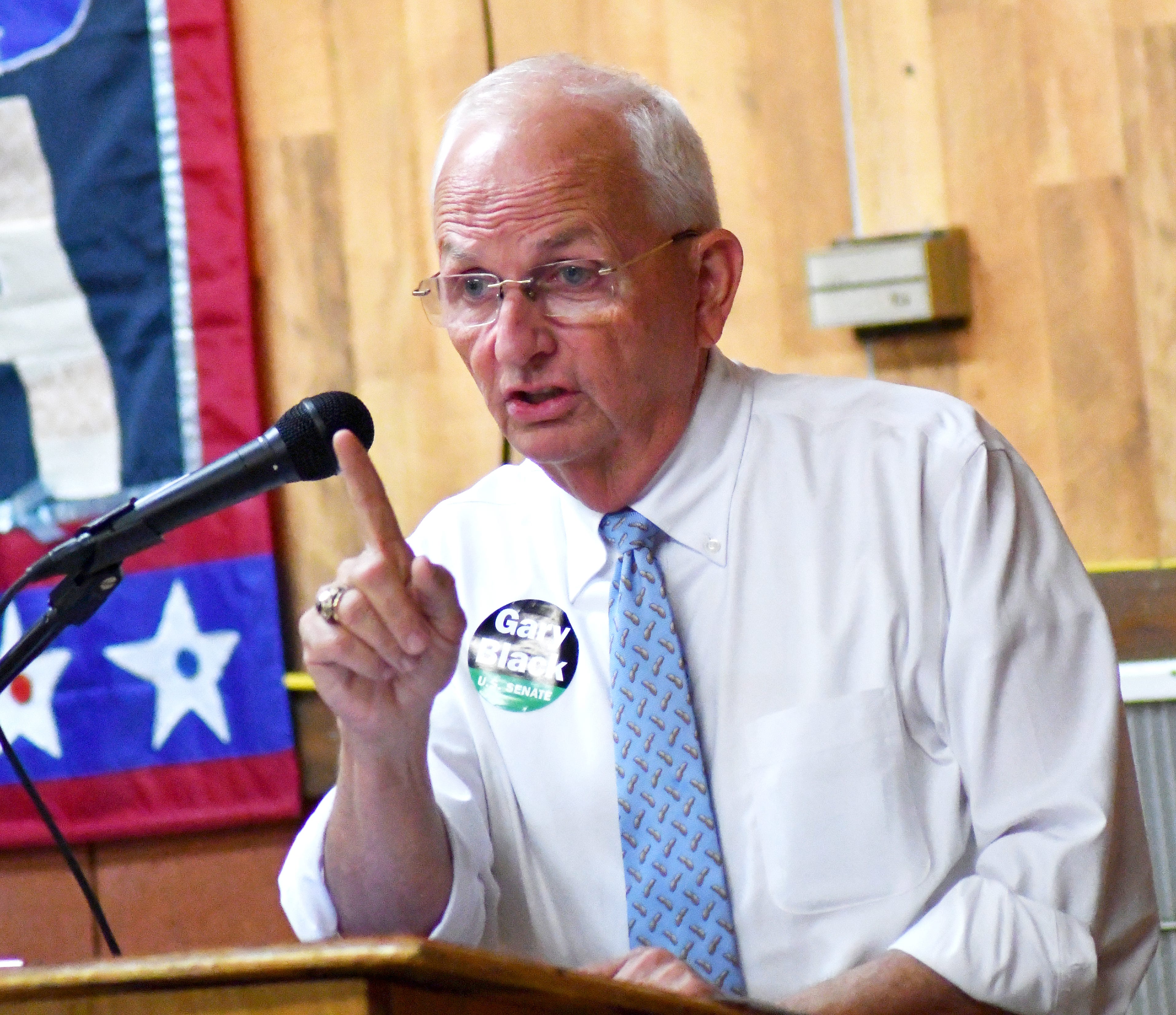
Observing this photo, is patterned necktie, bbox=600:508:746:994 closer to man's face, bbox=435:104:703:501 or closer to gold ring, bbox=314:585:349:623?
man's face, bbox=435:104:703:501

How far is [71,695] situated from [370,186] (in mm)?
1081

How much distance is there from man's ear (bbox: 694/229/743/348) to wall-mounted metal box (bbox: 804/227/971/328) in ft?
2.20

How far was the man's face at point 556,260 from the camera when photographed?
5.03ft

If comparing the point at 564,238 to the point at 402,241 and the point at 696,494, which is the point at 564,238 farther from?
the point at 402,241

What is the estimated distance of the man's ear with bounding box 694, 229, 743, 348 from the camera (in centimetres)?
167

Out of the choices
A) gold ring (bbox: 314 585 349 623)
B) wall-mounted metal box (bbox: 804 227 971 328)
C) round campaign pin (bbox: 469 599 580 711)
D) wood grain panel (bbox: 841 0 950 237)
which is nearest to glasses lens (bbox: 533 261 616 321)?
round campaign pin (bbox: 469 599 580 711)

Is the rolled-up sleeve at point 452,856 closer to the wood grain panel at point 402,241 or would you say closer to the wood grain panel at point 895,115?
the wood grain panel at point 402,241

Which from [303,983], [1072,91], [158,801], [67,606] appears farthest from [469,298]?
[158,801]

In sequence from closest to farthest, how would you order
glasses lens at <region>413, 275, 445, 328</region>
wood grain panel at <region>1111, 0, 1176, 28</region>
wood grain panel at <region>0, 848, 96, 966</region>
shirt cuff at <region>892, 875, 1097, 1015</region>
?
1. shirt cuff at <region>892, 875, 1097, 1015</region>
2. glasses lens at <region>413, 275, 445, 328</region>
3. wood grain panel at <region>1111, 0, 1176, 28</region>
4. wood grain panel at <region>0, 848, 96, 966</region>

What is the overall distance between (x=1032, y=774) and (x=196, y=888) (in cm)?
179

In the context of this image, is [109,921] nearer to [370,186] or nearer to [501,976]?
[370,186]

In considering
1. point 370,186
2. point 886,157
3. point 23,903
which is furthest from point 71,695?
point 886,157

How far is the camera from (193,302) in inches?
104

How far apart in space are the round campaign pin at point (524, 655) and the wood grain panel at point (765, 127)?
954 millimetres
